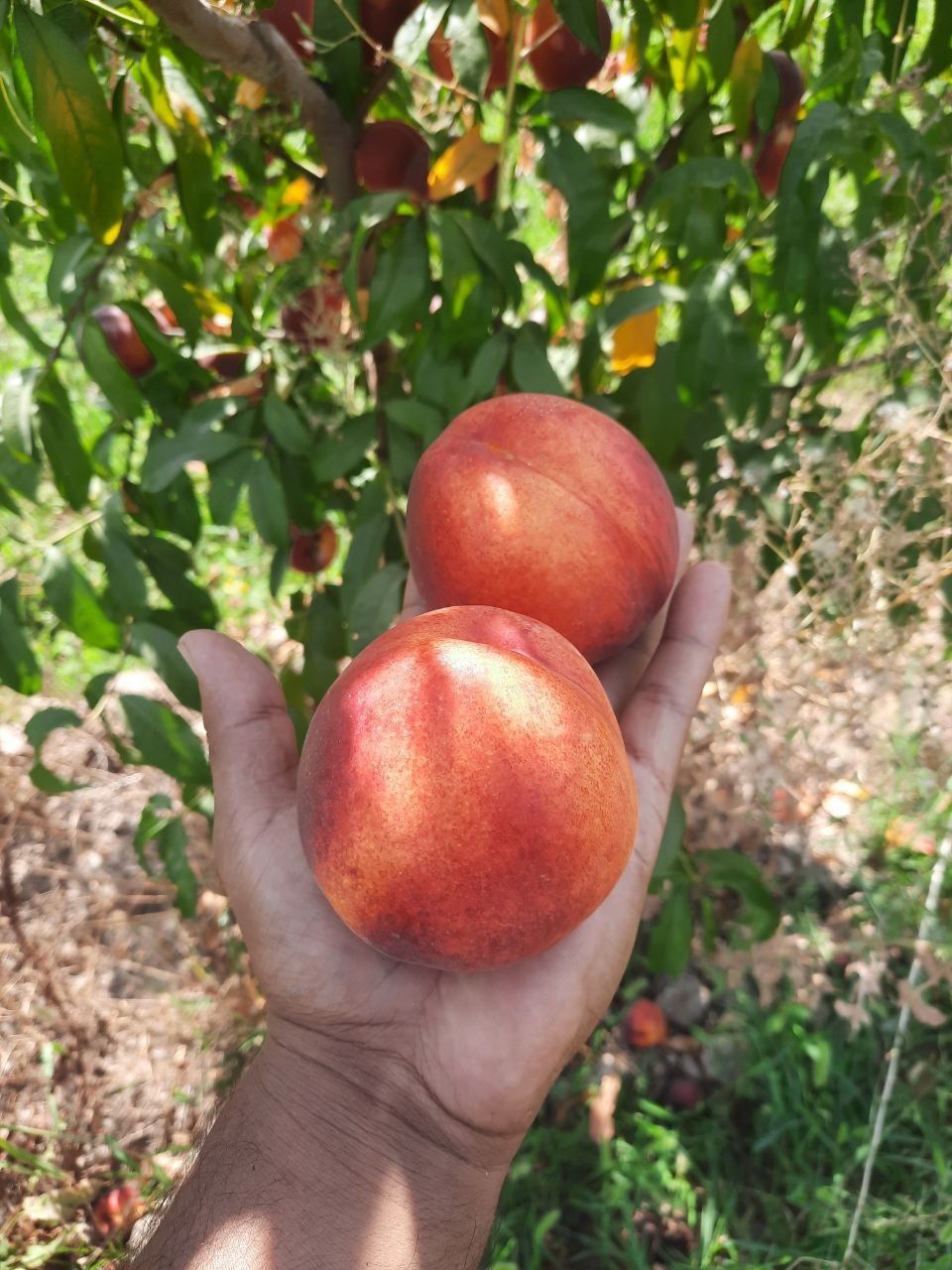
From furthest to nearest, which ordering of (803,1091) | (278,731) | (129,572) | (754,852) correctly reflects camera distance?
(754,852) → (803,1091) → (129,572) → (278,731)

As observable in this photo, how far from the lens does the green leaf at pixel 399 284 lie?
65.9 inches

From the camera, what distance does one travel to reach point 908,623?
219 centimetres

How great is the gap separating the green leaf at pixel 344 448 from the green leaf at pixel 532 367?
333 mm

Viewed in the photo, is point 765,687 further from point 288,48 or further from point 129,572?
point 288,48

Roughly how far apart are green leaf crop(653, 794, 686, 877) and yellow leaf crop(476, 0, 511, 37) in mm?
1479

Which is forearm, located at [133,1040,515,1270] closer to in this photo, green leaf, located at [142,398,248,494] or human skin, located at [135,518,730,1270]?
human skin, located at [135,518,730,1270]

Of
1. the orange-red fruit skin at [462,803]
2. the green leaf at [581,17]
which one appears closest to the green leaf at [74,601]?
the orange-red fruit skin at [462,803]

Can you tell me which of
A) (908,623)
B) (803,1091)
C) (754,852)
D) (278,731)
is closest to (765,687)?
(908,623)

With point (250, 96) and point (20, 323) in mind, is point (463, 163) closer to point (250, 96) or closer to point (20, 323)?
point (250, 96)

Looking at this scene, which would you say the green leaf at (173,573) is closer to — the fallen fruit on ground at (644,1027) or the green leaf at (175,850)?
the green leaf at (175,850)

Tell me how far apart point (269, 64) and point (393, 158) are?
1.16 feet

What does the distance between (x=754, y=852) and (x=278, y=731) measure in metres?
1.85

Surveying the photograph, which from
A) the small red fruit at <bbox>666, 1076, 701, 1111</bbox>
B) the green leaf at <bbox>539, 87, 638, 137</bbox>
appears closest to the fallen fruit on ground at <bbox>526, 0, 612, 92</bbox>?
the green leaf at <bbox>539, 87, 638, 137</bbox>

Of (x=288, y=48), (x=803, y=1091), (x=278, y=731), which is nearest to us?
(x=288, y=48)
